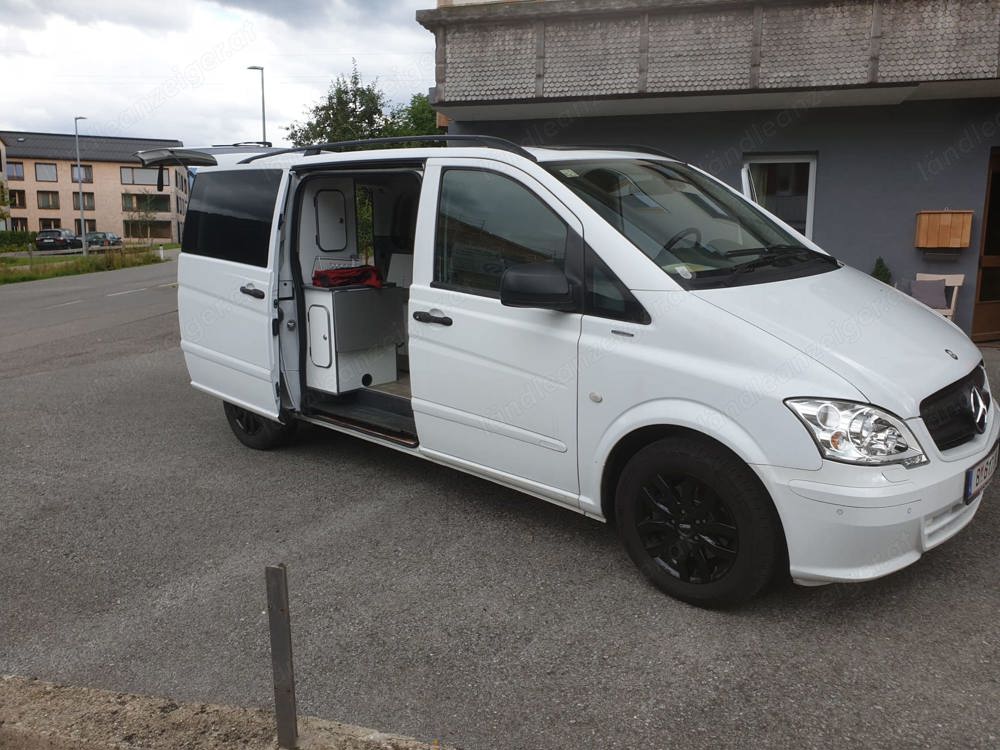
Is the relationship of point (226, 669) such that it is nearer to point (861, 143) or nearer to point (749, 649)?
point (749, 649)

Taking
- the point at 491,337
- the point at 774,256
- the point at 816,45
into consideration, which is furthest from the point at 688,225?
the point at 816,45

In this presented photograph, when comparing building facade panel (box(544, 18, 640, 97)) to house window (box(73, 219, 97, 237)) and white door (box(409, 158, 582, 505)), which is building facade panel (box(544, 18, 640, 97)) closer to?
white door (box(409, 158, 582, 505))

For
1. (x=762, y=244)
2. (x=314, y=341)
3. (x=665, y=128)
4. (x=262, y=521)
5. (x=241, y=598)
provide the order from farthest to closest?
(x=665, y=128) < (x=314, y=341) < (x=262, y=521) < (x=762, y=244) < (x=241, y=598)

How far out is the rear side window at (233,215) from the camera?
18.4 ft

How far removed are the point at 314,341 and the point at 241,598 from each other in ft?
7.06

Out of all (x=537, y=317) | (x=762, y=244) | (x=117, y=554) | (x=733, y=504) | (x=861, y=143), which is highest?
(x=861, y=143)

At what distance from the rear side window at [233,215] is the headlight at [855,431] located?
12.0ft

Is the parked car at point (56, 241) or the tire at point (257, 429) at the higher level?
the tire at point (257, 429)

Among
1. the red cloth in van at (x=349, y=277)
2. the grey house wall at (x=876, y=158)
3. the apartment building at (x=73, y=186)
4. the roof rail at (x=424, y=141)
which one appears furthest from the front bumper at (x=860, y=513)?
the apartment building at (x=73, y=186)

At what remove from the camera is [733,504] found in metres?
3.48

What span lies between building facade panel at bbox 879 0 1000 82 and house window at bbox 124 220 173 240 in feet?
245

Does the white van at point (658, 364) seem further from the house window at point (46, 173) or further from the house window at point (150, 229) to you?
the house window at point (46, 173)

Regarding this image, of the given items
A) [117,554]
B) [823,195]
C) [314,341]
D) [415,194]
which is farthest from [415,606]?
[823,195]

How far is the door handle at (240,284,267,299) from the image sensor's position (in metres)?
5.58
